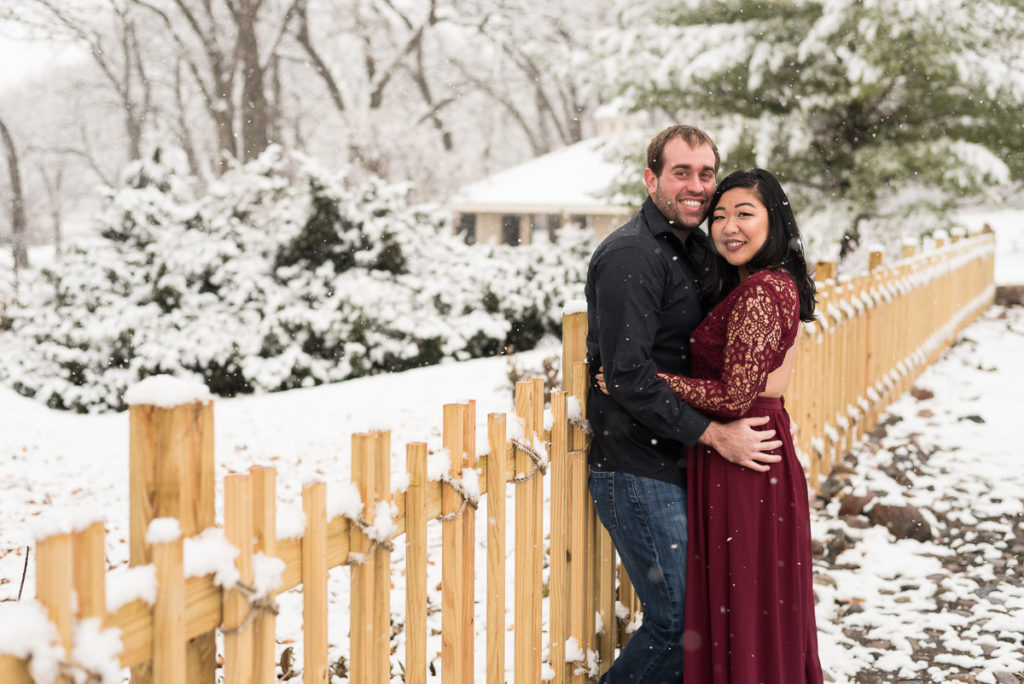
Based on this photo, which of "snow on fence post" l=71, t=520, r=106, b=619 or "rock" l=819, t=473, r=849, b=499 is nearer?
"snow on fence post" l=71, t=520, r=106, b=619

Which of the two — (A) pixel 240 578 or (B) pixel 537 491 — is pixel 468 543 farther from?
(A) pixel 240 578

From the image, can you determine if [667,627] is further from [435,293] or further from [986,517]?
[435,293]

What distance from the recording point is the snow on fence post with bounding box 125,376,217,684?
1436 mm

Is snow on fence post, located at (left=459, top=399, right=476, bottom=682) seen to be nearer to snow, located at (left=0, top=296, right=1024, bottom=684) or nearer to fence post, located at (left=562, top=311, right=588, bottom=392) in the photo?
snow, located at (left=0, top=296, right=1024, bottom=684)

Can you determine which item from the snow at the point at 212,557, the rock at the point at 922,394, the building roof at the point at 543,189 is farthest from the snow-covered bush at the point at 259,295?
the building roof at the point at 543,189

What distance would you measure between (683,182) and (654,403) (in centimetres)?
75

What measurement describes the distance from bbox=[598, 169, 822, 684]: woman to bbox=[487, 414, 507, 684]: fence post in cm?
60

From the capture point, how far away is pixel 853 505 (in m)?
5.43

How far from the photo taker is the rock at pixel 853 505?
5.43m

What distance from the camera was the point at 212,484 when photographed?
1.56 metres

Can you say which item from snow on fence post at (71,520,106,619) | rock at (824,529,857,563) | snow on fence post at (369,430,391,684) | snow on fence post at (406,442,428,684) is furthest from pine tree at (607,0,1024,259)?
snow on fence post at (71,520,106,619)

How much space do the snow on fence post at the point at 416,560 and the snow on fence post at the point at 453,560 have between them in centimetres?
7

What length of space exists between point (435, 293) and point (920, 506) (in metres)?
6.99

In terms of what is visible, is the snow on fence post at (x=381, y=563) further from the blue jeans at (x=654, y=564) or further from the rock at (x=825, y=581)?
the rock at (x=825, y=581)
